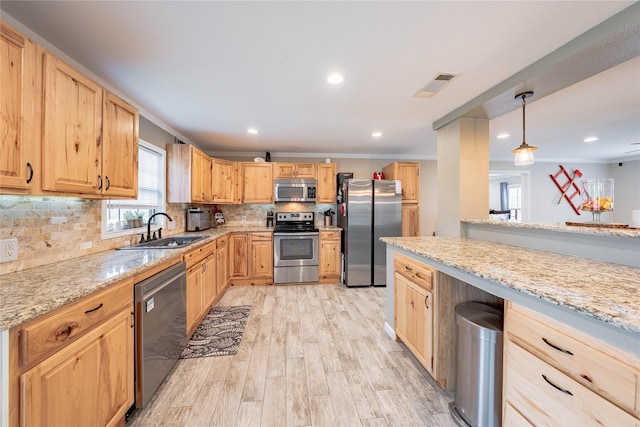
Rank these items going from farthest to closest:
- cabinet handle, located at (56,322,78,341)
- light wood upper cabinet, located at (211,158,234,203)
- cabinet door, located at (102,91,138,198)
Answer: light wood upper cabinet, located at (211,158,234,203)
cabinet door, located at (102,91,138,198)
cabinet handle, located at (56,322,78,341)

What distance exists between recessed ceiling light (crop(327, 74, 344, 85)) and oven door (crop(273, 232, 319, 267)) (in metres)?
2.60

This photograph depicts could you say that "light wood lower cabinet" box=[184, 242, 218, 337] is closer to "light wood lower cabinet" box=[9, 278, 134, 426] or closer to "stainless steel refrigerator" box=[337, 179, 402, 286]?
"light wood lower cabinet" box=[9, 278, 134, 426]

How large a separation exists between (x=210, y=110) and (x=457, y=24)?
2.43 metres

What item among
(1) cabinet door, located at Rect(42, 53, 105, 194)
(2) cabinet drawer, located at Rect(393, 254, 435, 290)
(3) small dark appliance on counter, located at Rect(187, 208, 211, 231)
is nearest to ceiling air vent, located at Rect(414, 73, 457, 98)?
(2) cabinet drawer, located at Rect(393, 254, 435, 290)

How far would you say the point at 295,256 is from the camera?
427cm

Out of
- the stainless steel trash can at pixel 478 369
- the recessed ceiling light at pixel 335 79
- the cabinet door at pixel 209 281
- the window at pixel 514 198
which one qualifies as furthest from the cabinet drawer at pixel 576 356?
the window at pixel 514 198

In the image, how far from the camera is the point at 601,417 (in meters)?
0.86

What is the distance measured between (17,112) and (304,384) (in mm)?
2283

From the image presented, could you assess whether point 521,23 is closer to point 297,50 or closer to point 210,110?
point 297,50

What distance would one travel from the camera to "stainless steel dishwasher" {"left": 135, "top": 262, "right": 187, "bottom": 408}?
1.59 metres

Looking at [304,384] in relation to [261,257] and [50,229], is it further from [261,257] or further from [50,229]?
[261,257]

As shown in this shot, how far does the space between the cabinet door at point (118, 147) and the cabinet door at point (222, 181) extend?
6.50 feet

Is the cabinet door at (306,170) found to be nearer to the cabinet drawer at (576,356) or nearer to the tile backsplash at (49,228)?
the tile backsplash at (49,228)

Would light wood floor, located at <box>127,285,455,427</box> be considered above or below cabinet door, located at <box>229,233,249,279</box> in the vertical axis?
below
